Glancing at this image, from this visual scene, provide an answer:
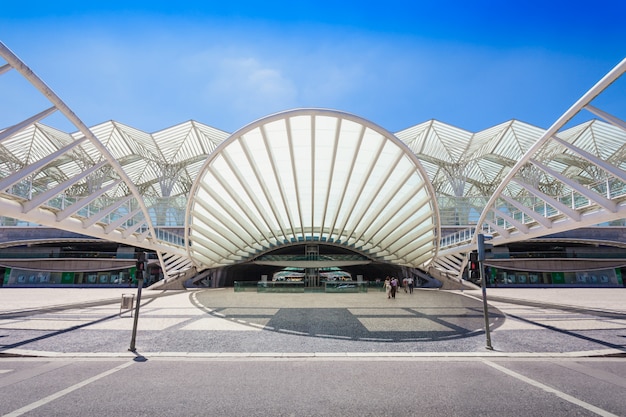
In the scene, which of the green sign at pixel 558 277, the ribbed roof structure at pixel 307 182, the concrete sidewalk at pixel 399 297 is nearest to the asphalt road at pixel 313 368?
the ribbed roof structure at pixel 307 182

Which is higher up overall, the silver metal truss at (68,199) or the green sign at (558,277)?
the silver metal truss at (68,199)

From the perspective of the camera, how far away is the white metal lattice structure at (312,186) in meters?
16.3

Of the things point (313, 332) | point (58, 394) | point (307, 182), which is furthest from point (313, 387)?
point (307, 182)

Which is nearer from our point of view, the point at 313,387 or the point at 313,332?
the point at 313,387

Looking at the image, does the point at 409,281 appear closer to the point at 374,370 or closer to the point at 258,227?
the point at 258,227

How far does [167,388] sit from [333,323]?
7.48 meters

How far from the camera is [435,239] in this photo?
23453 millimetres

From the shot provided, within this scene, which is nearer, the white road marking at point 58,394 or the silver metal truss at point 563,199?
the white road marking at point 58,394

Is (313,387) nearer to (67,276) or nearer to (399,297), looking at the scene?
(399,297)

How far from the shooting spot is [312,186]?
21578mm

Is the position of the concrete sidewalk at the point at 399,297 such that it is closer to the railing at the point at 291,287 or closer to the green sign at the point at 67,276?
the railing at the point at 291,287

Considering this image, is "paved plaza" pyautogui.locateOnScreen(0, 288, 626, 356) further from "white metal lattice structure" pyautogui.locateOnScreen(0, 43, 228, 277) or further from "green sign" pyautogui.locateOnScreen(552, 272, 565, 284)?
"green sign" pyautogui.locateOnScreen(552, 272, 565, 284)

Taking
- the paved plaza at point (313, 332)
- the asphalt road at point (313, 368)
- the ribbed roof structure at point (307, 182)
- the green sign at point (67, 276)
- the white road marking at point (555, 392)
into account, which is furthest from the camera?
the green sign at point (67, 276)

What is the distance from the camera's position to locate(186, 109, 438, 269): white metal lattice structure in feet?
53.4
